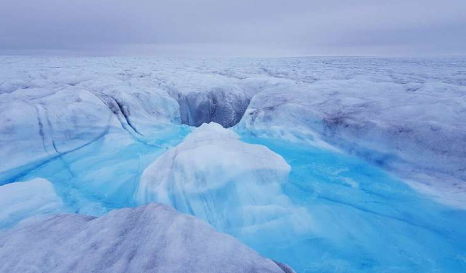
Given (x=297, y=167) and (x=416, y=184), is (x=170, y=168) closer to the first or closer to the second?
(x=297, y=167)

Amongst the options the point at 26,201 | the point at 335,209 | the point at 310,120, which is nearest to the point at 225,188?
the point at 335,209

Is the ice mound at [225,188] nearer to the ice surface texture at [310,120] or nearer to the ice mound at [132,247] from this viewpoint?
the ice mound at [132,247]

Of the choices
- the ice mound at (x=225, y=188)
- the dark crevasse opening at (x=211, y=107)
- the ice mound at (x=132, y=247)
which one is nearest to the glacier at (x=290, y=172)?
the ice mound at (x=225, y=188)

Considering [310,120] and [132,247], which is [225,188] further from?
[310,120]

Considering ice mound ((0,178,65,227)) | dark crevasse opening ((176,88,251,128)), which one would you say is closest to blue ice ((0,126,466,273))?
ice mound ((0,178,65,227))

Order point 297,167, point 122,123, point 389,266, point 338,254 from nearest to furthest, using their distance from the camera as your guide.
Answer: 1. point 389,266
2. point 338,254
3. point 297,167
4. point 122,123

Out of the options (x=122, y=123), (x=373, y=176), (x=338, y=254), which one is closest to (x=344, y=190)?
(x=373, y=176)

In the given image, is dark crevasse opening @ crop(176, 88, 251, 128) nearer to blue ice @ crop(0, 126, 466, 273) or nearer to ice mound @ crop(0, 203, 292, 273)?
blue ice @ crop(0, 126, 466, 273)
